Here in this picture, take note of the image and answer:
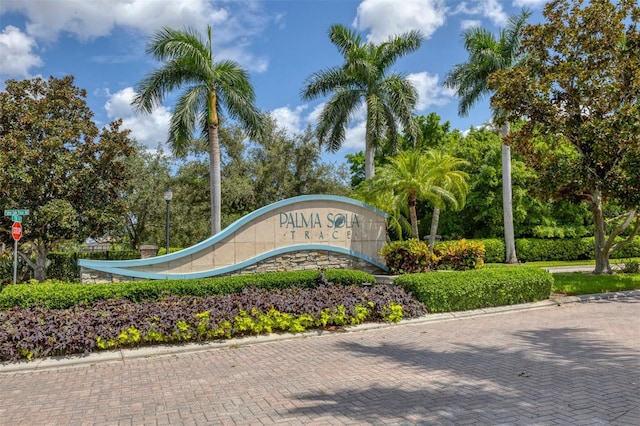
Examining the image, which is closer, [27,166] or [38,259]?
[27,166]

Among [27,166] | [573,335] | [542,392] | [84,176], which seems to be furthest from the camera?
[84,176]

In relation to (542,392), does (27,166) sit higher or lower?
higher

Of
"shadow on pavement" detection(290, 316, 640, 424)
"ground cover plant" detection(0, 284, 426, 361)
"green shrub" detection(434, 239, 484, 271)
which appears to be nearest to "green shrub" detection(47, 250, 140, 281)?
"ground cover plant" detection(0, 284, 426, 361)

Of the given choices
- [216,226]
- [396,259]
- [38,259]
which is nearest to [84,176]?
[38,259]

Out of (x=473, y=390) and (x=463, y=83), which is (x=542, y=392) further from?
(x=463, y=83)

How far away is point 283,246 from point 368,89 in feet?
36.6

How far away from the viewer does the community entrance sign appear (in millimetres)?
12484

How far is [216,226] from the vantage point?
1795 centimetres

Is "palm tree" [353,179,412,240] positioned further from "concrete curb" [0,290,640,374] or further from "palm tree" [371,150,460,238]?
"concrete curb" [0,290,640,374]

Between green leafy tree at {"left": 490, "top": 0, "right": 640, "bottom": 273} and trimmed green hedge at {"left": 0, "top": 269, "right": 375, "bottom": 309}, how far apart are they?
774 centimetres

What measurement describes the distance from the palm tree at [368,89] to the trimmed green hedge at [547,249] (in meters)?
8.38

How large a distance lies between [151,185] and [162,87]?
7.31m

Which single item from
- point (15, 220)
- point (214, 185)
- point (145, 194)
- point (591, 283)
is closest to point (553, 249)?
point (591, 283)

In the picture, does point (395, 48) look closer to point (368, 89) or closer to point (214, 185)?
point (368, 89)
